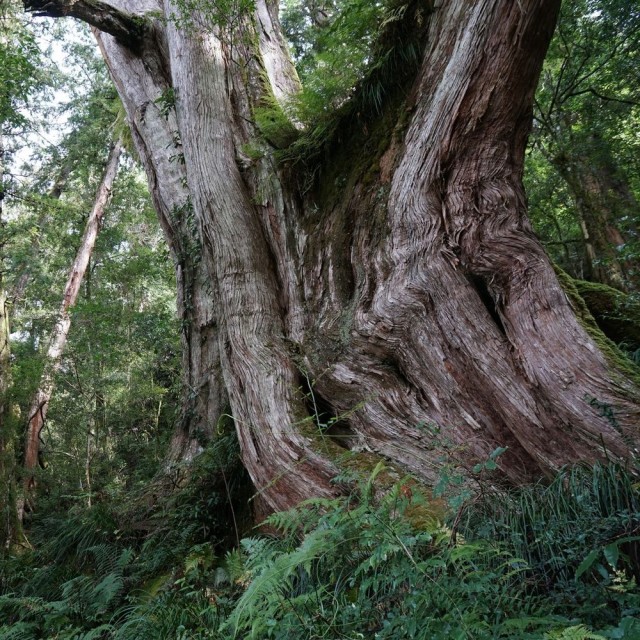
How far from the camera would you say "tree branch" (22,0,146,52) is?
5609 mm

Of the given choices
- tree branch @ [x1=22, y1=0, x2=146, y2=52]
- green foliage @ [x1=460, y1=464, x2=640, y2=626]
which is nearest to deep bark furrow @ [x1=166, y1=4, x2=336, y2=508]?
tree branch @ [x1=22, y1=0, x2=146, y2=52]

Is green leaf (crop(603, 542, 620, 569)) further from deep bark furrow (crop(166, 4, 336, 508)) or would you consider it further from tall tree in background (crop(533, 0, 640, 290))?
tall tree in background (crop(533, 0, 640, 290))

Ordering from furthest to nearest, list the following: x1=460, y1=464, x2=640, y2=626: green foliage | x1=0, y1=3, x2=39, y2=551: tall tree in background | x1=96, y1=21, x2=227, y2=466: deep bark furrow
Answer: x1=0, y1=3, x2=39, y2=551: tall tree in background
x1=96, y1=21, x2=227, y2=466: deep bark furrow
x1=460, y1=464, x2=640, y2=626: green foliage

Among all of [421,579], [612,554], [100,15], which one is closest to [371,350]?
[421,579]

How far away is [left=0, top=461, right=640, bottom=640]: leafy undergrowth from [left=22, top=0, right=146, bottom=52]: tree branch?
19.6 feet

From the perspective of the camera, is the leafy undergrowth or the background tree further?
the background tree

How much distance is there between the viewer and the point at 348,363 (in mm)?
4270

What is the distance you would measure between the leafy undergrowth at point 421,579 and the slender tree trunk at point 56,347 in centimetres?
720

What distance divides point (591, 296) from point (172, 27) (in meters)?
5.65

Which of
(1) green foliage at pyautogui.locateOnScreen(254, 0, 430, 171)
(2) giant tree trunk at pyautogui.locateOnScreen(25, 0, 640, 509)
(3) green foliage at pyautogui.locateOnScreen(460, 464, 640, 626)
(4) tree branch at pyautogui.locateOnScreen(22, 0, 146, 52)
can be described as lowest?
(3) green foliage at pyautogui.locateOnScreen(460, 464, 640, 626)

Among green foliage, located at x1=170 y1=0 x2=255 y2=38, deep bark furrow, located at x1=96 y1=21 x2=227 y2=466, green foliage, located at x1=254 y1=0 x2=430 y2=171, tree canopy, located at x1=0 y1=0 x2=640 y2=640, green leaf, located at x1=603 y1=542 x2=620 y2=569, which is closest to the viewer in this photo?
green leaf, located at x1=603 y1=542 x2=620 y2=569

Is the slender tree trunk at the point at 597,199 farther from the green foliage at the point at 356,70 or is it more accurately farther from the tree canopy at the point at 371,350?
the green foliage at the point at 356,70

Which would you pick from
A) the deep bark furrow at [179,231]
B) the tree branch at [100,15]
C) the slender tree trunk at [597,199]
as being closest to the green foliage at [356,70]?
the deep bark furrow at [179,231]

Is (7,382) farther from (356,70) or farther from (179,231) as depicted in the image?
(356,70)
